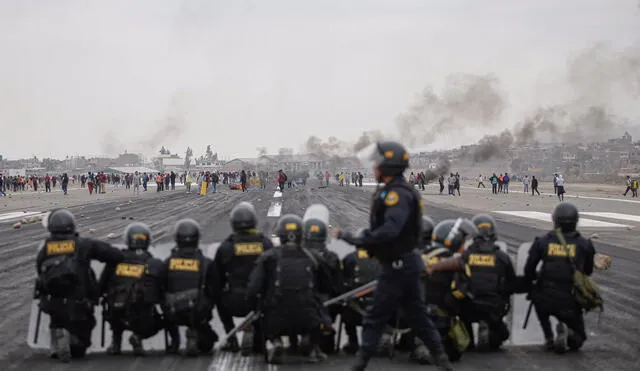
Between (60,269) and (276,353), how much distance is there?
241 cm

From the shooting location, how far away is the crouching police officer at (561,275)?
277 inches

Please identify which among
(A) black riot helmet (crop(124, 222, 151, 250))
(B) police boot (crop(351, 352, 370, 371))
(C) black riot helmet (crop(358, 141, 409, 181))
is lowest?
(B) police boot (crop(351, 352, 370, 371))

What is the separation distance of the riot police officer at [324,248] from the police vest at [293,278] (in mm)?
314

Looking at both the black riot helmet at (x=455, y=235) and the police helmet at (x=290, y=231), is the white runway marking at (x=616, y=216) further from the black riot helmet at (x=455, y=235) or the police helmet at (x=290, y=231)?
the police helmet at (x=290, y=231)

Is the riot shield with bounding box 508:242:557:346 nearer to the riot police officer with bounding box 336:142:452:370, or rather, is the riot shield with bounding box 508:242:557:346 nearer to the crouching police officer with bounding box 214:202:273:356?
the riot police officer with bounding box 336:142:452:370

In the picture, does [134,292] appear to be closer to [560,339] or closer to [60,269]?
[60,269]

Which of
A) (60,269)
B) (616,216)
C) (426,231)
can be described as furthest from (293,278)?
(616,216)

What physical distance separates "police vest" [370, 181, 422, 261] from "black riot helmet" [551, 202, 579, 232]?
7.22 feet

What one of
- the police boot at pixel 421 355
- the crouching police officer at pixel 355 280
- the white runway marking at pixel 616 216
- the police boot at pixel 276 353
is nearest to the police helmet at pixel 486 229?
the crouching police officer at pixel 355 280

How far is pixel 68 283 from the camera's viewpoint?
22.4 ft

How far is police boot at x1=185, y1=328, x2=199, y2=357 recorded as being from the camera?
23.1ft

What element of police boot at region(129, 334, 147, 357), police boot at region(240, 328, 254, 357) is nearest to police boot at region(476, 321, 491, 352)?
police boot at region(240, 328, 254, 357)

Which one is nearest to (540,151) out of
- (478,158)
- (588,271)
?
(478,158)

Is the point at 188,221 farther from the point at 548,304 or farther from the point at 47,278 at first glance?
the point at 548,304
